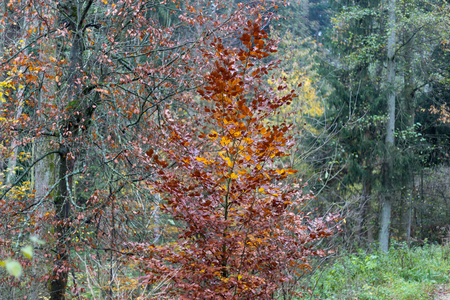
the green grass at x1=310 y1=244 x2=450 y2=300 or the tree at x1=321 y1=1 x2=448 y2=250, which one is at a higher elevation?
the tree at x1=321 y1=1 x2=448 y2=250

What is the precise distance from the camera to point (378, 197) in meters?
14.9

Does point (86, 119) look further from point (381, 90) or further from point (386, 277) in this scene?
point (381, 90)

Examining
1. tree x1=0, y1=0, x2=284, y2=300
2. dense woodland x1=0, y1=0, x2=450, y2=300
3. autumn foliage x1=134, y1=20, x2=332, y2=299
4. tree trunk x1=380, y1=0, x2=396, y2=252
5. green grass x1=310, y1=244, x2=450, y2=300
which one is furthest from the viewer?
tree trunk x1=380, y1=0, x2=396, y2=252

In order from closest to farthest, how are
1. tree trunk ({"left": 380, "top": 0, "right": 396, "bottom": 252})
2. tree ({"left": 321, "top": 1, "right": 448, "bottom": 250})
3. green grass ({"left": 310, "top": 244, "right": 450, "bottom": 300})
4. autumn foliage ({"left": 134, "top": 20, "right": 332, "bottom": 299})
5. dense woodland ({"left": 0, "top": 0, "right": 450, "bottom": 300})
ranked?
autumn foliage ({"left": 134, "top": 20, "right": 332, "bottom": 299}) < dense woodland ({"left": 0, "top": 0, "right": 450, "bottom": 300}) < green grass ({"left": 310, "top": 244, "right": 450, "bottom": 300}) < tree ({"left": 321, "top": 1, "right": 448, "bottom": 250}) < tree trunk ({"left": 380, "top": 0, "right": 396, "bottom": 252})

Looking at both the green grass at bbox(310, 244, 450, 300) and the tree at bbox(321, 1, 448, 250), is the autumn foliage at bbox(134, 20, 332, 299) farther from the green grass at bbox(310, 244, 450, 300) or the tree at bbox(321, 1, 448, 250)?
the tree at bbox(321, 1, 448, 250)

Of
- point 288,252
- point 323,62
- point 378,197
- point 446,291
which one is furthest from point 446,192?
point 288,252

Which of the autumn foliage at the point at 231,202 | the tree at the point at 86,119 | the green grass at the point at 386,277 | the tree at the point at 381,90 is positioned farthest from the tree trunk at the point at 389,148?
the autumn foliage at the point at 231,202

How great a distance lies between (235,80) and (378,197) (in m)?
13.3

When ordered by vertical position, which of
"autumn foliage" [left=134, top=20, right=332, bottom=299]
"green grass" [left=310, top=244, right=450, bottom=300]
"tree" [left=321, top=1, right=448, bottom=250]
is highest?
"tree" [left=321, top=1, right=448, bottom=250]

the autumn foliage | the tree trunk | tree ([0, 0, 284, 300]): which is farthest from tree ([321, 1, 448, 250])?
the autumn foliage

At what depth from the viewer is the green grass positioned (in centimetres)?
660

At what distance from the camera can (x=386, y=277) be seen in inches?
303

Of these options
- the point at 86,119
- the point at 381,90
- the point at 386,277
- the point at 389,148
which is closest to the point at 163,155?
the point at 86,119

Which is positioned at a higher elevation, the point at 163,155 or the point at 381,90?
the point at 381,90
